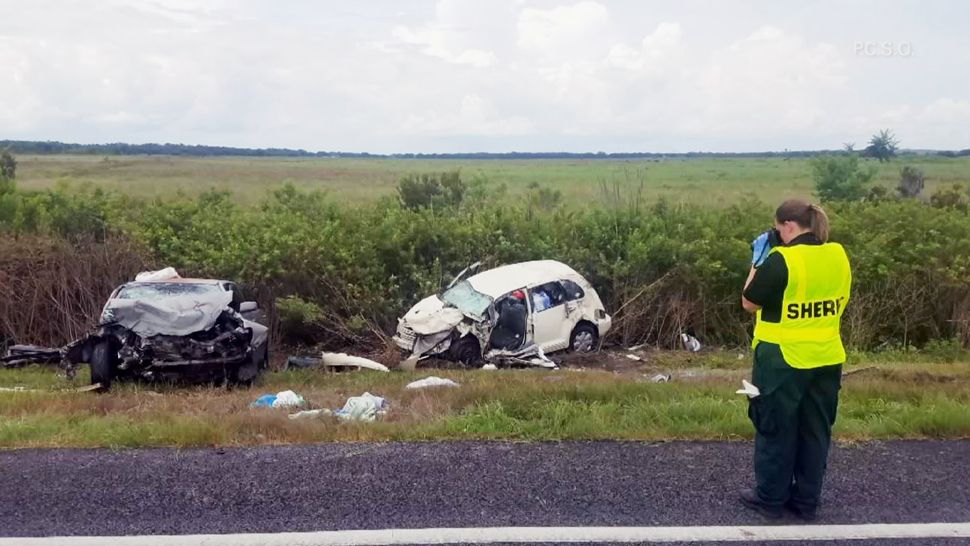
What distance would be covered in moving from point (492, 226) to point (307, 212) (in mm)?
5616

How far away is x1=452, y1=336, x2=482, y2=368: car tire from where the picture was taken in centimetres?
1392

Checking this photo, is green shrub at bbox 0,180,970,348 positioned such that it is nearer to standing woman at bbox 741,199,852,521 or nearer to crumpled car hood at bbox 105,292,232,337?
crumpled car hood at bbox 105,292,232,337

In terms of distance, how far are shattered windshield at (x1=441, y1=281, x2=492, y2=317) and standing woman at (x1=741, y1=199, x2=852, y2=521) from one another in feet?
31.5

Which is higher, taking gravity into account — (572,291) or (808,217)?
(808,217)

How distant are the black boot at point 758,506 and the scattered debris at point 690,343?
1203 centimetres

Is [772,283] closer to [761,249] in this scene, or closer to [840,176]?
[761,249]

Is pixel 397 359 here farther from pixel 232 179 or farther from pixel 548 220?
pixel 232 179

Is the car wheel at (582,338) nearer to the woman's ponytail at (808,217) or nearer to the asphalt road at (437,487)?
the asphalt road at (437,487)

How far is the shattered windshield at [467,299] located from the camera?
14.1 metres

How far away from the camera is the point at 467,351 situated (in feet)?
45.8

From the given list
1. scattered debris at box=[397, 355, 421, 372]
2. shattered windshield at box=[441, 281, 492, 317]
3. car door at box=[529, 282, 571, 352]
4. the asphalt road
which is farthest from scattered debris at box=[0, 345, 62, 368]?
the asphalt road

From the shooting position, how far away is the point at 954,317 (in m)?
16.7

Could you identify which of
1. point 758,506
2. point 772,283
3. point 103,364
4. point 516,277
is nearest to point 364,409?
point 758,506

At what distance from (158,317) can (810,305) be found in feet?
28.1
